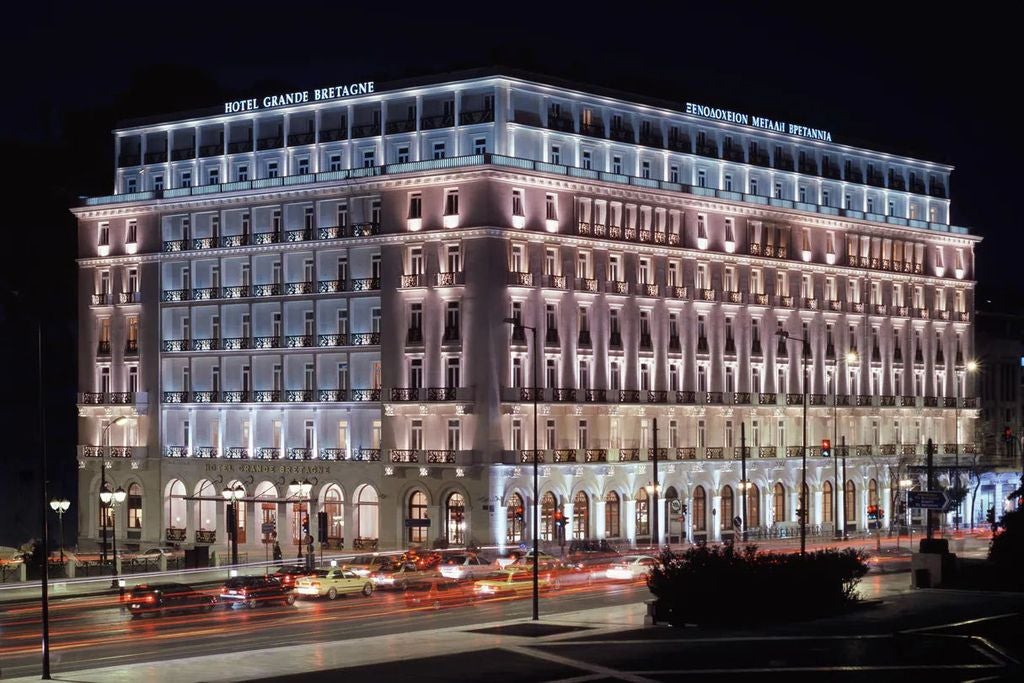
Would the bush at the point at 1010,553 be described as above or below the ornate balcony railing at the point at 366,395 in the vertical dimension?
below

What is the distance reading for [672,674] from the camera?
161 ft

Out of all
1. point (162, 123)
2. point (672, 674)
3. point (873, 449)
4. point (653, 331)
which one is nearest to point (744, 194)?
point (653, 331)

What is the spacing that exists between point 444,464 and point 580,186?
1921cm

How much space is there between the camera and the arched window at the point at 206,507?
114 metres

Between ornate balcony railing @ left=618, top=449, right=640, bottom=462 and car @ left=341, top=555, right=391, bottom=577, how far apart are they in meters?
19.7

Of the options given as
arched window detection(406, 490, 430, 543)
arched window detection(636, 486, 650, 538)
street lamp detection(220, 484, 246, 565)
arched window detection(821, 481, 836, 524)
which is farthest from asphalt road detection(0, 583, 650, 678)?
arched window detection(821, 481, 836, 524)

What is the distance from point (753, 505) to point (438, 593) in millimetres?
45224

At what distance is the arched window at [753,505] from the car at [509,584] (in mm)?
37381

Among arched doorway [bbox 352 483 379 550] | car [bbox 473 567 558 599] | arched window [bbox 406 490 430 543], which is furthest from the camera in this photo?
arched doorway [bbox 352 483 379 550]

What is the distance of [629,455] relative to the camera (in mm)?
109812

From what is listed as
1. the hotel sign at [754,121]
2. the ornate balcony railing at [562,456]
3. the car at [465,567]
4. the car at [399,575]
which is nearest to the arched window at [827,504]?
the hotel sign at [754,121]

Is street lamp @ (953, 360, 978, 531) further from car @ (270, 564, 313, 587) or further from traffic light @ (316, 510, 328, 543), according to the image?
car @ (270, 564, 313, 587)

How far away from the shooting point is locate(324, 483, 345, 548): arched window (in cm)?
10806

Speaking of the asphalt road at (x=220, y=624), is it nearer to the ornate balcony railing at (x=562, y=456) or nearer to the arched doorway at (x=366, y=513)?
the ornate balcony railing at (x=562, y=456)
